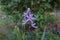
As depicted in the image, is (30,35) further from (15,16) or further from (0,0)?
(0,0)

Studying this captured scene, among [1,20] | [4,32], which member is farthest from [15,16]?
[4,32]

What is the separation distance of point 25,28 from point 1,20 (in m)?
0.56

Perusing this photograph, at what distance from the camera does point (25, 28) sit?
371 centimetres

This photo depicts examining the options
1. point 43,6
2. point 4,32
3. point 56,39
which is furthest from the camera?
point 43,6

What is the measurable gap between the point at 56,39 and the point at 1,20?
116 cm

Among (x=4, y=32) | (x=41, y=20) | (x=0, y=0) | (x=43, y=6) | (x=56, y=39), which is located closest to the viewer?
(x=56, y=39)

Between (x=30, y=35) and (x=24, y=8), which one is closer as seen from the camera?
(x=30, y=35)

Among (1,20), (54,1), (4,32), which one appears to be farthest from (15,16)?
(54,1)

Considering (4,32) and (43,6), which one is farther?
(43,6)

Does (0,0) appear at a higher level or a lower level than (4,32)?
higher

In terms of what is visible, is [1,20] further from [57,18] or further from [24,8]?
[57,18]

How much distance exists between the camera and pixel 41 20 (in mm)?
3969

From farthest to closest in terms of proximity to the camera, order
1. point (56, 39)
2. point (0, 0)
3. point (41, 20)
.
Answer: point (0, 0) → point (41, 20) → point (56, 39)

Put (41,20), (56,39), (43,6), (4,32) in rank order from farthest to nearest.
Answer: (43,6) < (41,20) < (4,32) < (56,39)
